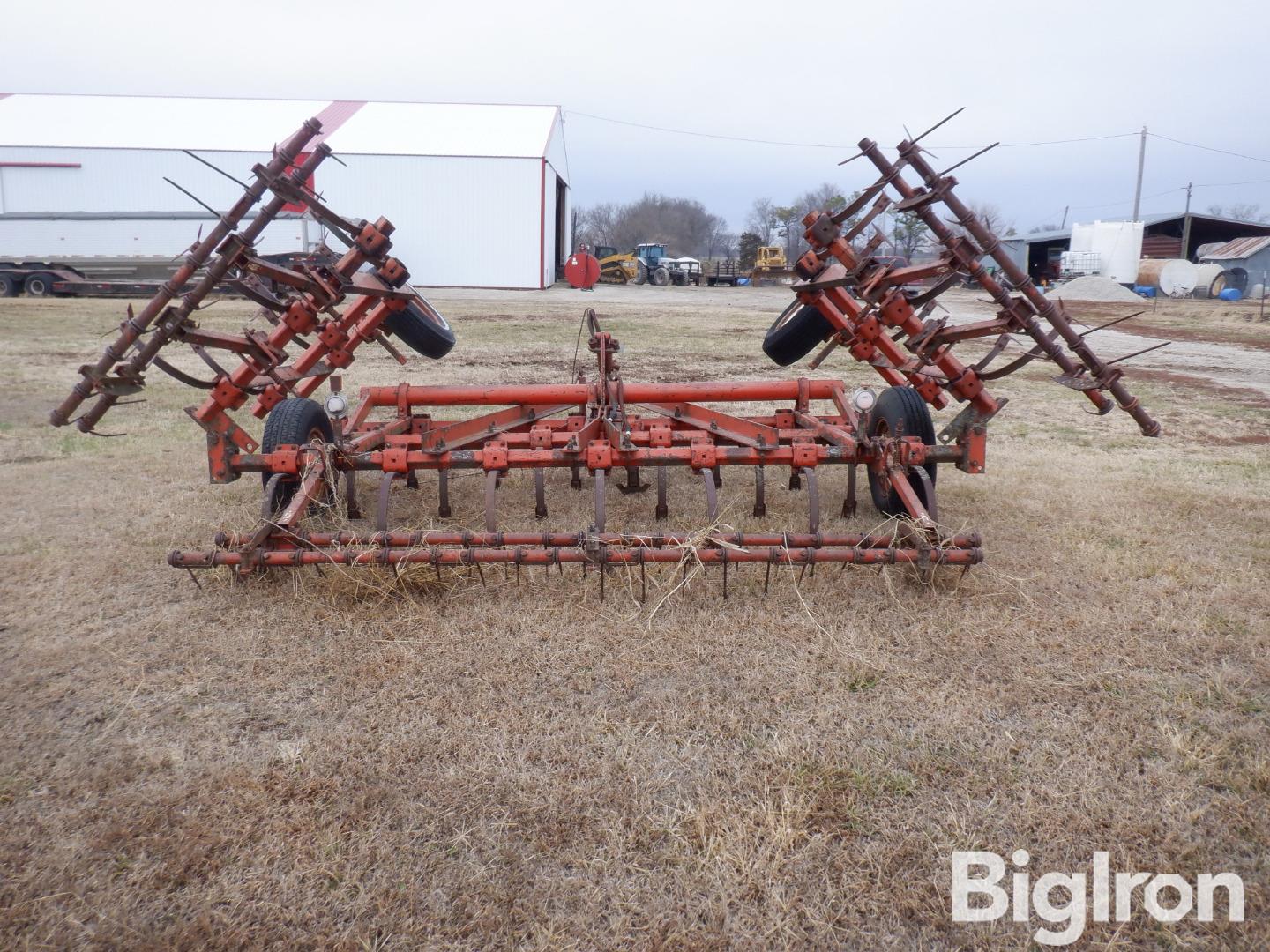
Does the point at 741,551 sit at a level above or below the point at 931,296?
below

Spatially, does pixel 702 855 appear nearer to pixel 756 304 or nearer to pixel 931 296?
pixel 931 296

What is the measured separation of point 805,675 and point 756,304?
26060 mm

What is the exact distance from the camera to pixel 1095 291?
3428cm

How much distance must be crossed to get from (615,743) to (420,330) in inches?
140

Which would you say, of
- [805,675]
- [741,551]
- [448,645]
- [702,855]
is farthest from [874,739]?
[448,645]

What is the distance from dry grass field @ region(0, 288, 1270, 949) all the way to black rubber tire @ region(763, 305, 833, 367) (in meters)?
1.51

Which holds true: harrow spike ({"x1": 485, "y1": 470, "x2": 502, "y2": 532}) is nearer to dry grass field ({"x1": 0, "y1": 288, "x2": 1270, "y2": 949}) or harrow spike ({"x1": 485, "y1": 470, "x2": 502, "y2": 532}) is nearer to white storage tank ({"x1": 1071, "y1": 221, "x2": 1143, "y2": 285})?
dry grass field ({"x1": 0, "y1": 288, "x2": 1270, "y2": 949})

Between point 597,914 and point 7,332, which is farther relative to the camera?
point 7,332

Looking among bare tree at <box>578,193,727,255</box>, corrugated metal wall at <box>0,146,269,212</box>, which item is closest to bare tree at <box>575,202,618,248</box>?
bare tree at <box>578,193,727,255</box>

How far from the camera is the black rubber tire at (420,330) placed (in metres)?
5.51

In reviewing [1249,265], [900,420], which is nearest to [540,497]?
[900,420]

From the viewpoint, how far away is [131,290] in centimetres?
2508

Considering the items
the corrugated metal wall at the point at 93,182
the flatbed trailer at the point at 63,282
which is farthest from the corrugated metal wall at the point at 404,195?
the flatbed trailer at the point at 63,282

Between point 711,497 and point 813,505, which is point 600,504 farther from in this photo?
point 813,505
